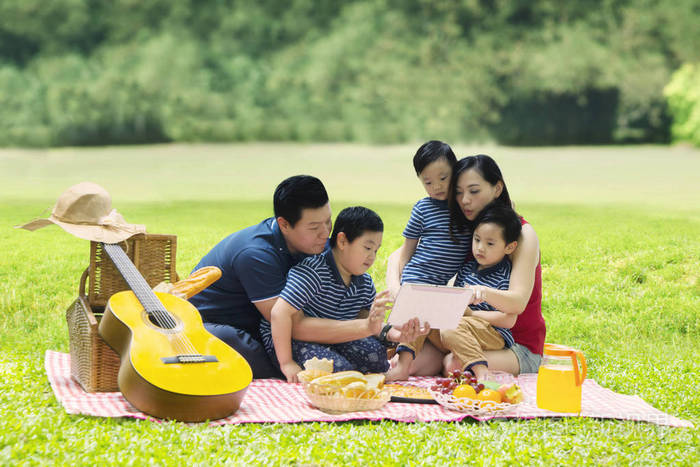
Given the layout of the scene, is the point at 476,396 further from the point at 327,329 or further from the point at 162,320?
the point at 162,320

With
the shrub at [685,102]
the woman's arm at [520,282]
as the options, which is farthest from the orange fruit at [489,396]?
the shrub at [685,102]

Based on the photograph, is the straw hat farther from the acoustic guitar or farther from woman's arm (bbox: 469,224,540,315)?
woman's arm (bbox: 469,224,540,315)

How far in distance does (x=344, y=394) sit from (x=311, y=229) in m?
0.79

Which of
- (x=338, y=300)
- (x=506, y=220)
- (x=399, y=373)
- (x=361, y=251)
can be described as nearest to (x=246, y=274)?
(x=338, y=300)

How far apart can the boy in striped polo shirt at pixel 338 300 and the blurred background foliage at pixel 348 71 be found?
14.5 m

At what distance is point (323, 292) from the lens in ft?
12.0

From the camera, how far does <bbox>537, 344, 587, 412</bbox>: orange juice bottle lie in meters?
3.30

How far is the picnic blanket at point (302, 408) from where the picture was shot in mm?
3094

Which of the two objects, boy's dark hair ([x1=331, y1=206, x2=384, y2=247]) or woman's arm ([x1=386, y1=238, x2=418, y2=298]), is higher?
boy's dark hair ([x1=331, y1=206, x2=384, y2=247])

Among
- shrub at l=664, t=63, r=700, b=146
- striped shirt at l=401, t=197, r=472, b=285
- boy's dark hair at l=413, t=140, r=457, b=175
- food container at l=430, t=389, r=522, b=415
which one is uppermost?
shrub at l=664, t=63, r=700, b=146

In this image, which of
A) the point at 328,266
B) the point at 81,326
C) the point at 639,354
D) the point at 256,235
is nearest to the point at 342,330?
the point at 328,266

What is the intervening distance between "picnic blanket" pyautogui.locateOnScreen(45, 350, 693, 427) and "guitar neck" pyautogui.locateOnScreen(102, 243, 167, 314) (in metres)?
0.41

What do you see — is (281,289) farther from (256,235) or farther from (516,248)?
(516,248)

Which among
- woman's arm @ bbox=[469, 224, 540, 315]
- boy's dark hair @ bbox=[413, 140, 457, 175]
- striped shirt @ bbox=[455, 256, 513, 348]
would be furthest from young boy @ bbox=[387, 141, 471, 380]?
woman's arm @ bbox=[469, 224, 540, 315]
